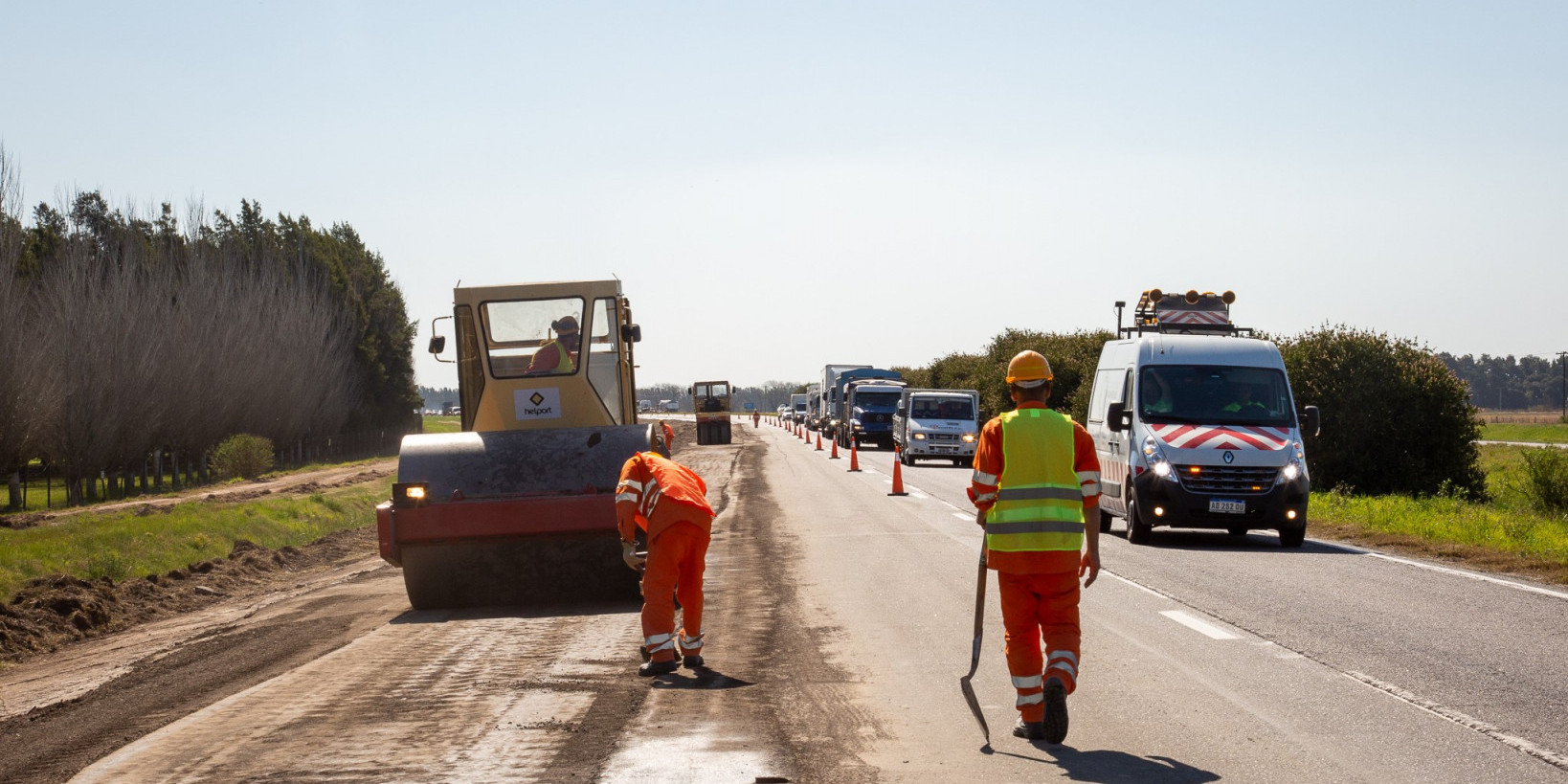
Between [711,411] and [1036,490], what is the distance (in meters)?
67.1

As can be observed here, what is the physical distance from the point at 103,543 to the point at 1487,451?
58741 millimetres

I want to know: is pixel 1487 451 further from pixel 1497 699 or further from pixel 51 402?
pixel 1497 699

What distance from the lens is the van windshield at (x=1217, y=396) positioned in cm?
1803

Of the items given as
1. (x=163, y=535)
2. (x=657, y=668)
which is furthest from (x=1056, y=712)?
(x=163, y=535)

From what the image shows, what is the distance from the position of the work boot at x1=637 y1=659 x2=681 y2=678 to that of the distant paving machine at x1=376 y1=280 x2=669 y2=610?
105 inches

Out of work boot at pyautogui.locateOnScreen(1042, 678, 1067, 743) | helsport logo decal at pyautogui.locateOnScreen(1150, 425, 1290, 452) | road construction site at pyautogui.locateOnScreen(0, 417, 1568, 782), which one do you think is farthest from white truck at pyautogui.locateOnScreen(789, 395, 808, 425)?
work boot at pyautogui.locateOnScreen(1042, 678, 1067, 743)

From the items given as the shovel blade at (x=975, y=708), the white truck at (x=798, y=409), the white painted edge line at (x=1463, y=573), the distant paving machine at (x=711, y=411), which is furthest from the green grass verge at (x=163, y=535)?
the white truck at (x=798, y=409)

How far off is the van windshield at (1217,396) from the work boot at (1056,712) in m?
12.0

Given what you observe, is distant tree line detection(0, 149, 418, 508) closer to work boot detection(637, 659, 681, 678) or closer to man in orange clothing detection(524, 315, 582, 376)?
man in orange clothing detection(524, 315, 582, 376)

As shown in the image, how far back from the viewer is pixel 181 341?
4769 centimetres

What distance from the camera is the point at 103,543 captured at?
19.7 metres

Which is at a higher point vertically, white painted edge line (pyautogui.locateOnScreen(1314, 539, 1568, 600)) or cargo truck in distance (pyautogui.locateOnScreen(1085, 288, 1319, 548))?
cargo truck in distance (pyautogui.locateOnScreen(1085, 288, 1319, 548))

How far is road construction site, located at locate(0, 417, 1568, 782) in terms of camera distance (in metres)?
6.22

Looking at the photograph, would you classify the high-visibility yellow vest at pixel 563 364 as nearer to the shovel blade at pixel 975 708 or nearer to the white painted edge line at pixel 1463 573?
the shovel blade at pixel 975 708
